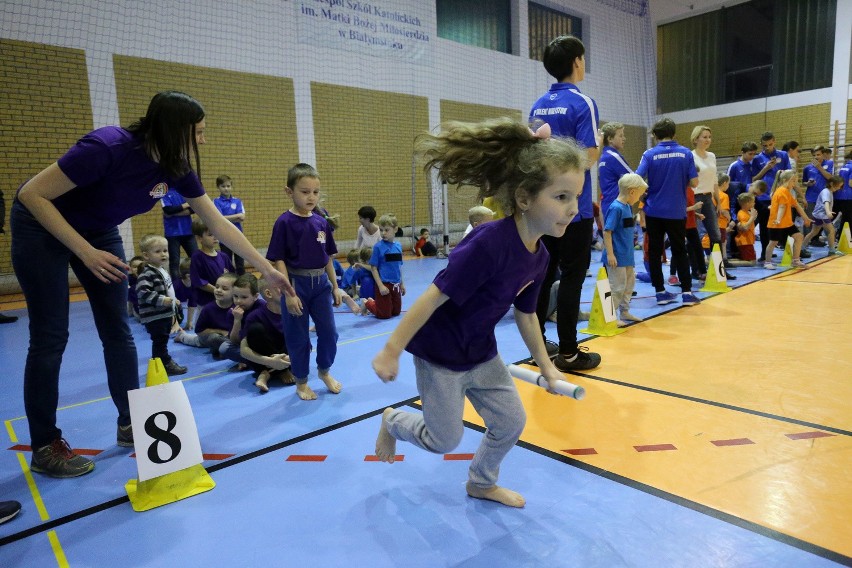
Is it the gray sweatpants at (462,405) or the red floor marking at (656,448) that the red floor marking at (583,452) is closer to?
the red floor marking at (656,448)

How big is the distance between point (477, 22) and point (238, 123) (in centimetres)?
670

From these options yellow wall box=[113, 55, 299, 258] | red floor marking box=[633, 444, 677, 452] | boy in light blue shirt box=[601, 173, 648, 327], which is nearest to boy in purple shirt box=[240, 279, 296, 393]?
red floor marking box=[633, 444, 677, 452]

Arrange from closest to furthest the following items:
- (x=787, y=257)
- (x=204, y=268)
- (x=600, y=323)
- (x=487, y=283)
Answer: (x=487, y=283), (x=600, y=323), (x=204, y=268), (x=787, y=257)

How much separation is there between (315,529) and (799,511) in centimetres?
167

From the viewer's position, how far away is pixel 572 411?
2.84 m

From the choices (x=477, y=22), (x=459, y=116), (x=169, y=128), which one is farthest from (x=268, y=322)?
(x=477, y=22)

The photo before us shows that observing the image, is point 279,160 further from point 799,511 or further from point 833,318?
point 799,511

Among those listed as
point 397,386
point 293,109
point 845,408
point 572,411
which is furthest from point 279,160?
point 845,408

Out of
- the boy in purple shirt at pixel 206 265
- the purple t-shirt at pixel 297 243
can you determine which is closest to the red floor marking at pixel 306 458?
the purple t-shirt at pixel 297 243

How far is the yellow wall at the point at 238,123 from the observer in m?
8.62

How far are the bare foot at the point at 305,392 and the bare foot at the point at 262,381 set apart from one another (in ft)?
0.86

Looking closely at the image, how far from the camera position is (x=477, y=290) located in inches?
70.9

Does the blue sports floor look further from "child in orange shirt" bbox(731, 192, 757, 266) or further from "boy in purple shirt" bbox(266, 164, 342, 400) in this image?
"child in orange shirt" bbox(731, 192, 757, 266)

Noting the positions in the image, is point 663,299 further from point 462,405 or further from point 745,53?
point 745,53
